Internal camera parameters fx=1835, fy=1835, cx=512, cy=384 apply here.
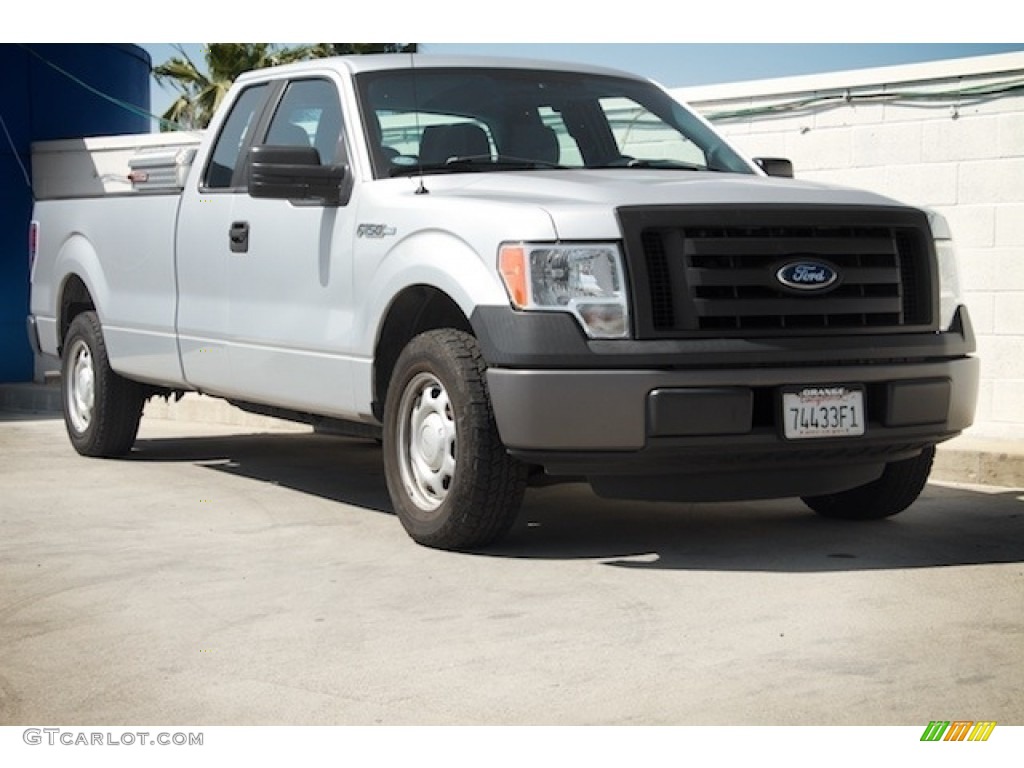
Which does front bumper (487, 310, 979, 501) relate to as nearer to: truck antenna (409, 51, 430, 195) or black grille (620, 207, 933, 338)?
black grille (620, 207, 933, 338)

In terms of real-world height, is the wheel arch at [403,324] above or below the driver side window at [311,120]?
below

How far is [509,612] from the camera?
19.5ft

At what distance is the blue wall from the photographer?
15.6 metres

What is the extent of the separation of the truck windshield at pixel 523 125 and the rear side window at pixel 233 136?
1.02 meters

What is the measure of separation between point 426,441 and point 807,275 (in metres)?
1.60

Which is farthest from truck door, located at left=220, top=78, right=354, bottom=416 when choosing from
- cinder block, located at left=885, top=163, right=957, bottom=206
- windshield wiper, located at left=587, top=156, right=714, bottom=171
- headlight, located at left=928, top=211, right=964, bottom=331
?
cinder block, located at left=885, top=163, right=957, bottom=206

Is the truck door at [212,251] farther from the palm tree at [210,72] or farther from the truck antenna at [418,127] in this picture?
the palm tree at [210,72]

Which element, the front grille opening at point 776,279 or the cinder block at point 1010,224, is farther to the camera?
the cinder block at point 1010,224

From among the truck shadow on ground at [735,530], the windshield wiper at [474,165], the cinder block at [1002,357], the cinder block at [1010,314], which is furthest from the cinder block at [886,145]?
the windshield wiper at [474,165]

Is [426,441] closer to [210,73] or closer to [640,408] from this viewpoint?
[640,408]

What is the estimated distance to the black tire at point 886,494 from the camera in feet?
25.2

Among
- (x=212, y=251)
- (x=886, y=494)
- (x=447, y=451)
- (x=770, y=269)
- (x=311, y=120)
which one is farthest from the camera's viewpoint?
(x=212, y=251)

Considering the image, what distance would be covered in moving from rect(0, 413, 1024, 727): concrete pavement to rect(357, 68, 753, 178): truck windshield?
1.55 metres

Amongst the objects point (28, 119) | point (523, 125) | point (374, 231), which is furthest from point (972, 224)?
point (28, 119)
